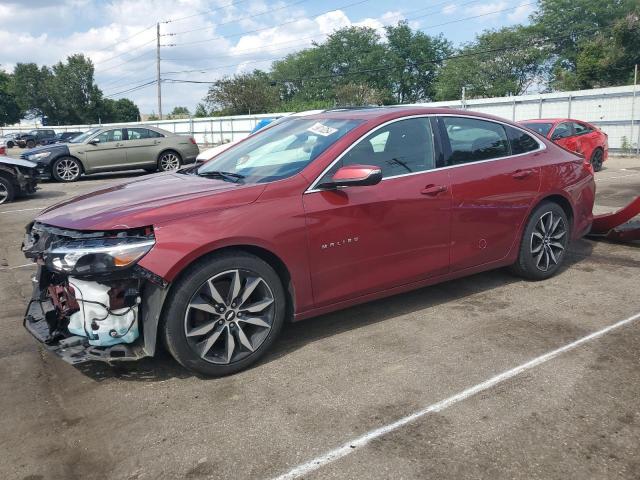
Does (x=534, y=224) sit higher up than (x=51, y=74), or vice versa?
(x=51, y=74)

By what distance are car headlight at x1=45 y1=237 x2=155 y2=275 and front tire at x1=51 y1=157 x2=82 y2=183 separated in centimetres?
1307

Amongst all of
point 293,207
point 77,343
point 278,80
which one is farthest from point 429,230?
point 278,80

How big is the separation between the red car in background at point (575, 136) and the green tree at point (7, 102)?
92.6m

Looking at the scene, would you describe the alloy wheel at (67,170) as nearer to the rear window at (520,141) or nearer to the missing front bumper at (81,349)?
the missing front bumper at (81,349)

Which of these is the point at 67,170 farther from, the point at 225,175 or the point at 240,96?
the point at 240,96

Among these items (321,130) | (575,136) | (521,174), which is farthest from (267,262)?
(575,136)

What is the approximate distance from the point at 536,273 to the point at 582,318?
35.2 inches

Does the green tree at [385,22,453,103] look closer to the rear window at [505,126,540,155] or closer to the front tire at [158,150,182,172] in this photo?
the front tire at [158,150,182,172]

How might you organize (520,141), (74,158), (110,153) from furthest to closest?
1. (110,153)
2. (74,158)
3. (520,141)

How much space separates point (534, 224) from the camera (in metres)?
4.92

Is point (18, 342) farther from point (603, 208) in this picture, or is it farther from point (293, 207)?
point (603, 208)

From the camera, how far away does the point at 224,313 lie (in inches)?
132

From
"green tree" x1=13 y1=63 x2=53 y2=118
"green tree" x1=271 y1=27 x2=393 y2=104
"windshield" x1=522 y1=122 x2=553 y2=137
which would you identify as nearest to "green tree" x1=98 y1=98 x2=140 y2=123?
"green tree" x1=13 y1=63 x2=53 y2=118

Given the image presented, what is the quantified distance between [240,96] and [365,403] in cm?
5737
